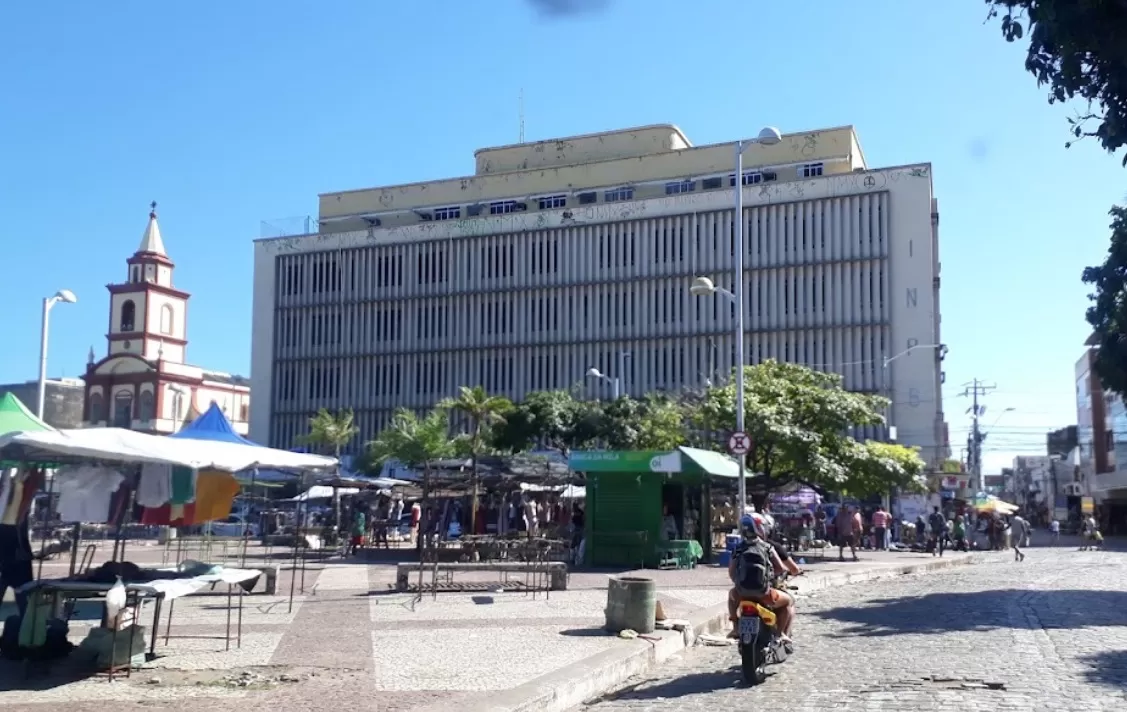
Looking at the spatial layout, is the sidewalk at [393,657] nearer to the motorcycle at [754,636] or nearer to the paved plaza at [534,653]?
the paved plaza at [534,653]

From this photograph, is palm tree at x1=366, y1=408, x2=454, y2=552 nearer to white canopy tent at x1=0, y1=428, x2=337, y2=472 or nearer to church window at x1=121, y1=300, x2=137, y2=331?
church window at x1=121, y1=300, x2=137, y2=331

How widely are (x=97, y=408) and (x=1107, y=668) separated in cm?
6881

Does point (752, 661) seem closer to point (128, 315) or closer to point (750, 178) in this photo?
point (750, 178)

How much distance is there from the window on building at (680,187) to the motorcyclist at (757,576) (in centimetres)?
Answer: 5522

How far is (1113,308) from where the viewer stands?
23.2 metres

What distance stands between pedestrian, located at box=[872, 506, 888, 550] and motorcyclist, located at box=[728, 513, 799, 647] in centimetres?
2748

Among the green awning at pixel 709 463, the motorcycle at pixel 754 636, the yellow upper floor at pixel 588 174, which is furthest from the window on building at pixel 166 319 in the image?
the motorcycle at pixel 754 636

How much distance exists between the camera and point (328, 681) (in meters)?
9.70

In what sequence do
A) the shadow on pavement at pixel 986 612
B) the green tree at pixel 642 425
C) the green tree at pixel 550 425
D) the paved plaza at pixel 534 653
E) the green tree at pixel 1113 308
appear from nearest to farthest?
1. the paved plaza at pixel 534 653
2. the shadow on pavement at pixel 986 612
3. the green tree at pixel 1113 308
4. the green tree at pixel 642 425
5. the green tree at pixel 550 425

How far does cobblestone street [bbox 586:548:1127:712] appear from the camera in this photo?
9312mm

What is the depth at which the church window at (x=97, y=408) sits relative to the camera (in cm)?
7031

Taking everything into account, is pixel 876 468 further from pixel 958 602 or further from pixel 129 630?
pixel 129 630

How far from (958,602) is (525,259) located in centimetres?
5131

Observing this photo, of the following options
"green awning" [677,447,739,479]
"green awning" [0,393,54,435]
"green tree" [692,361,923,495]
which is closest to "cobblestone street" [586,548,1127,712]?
"green awning" [677,447,739,479]
